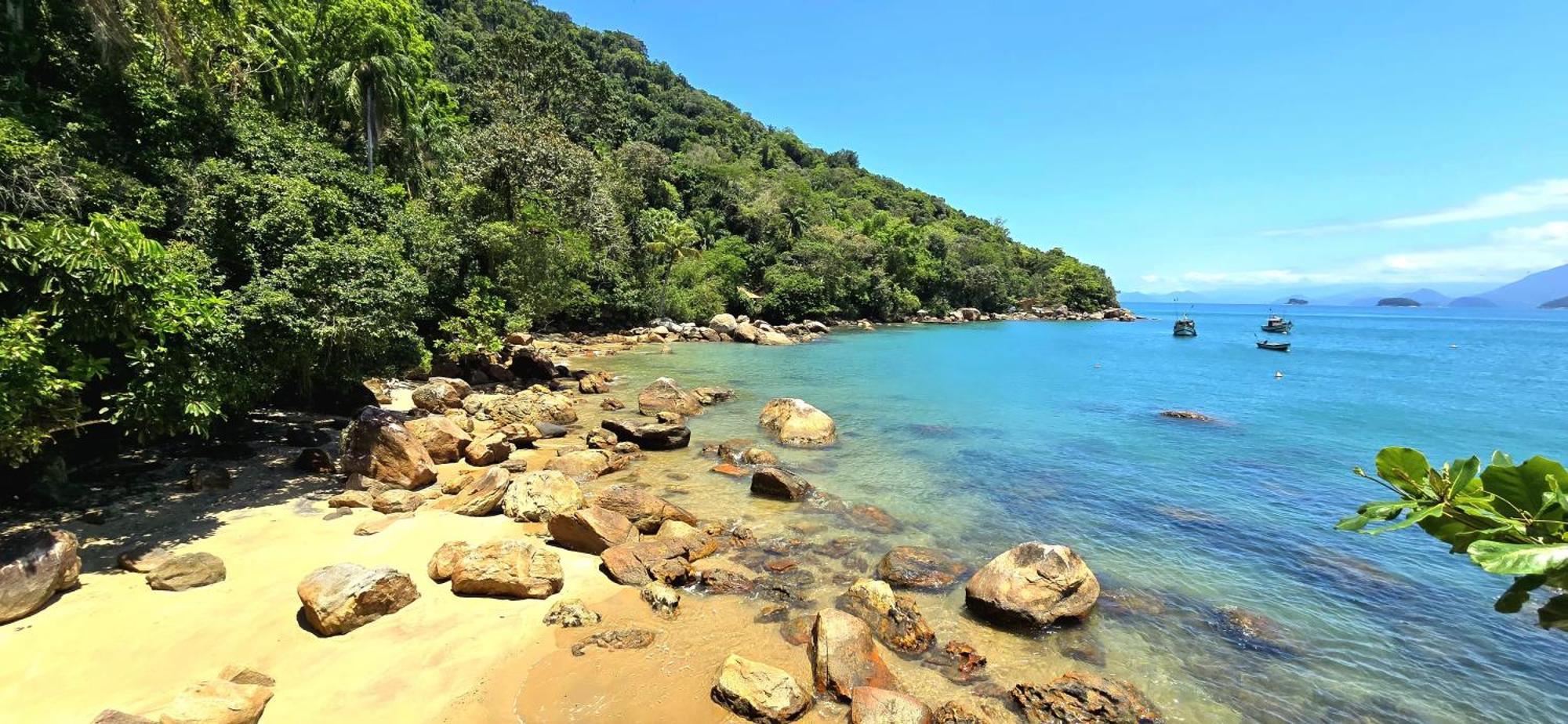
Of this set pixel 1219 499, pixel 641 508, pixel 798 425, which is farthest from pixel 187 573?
pixel 1219 499

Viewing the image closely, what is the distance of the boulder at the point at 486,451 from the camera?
47.1 feet

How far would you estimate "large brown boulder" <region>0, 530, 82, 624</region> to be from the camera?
7184 millimetres

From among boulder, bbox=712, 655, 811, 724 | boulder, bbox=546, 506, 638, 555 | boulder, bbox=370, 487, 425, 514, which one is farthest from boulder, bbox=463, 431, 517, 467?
boulder, bbox=712, 655, 811, 724

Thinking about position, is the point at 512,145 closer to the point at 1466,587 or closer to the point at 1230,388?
the point at 1466,587

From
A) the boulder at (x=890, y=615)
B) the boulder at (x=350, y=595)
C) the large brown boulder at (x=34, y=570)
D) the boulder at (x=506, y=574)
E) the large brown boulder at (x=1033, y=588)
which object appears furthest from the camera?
the large brown boulder at (x=1033, y=588)

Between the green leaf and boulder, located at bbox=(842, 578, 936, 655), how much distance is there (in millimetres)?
7037

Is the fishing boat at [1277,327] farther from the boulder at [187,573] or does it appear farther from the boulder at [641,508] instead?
the boulder at [187,573]

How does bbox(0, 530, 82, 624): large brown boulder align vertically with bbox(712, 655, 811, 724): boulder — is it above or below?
above

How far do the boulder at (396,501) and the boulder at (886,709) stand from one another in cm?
860

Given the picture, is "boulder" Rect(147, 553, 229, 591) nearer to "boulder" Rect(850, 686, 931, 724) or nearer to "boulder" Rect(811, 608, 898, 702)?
"boulder" Rect(811, 608, 898, 702)

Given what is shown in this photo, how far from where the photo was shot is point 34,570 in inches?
292

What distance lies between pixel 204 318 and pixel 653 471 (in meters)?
8.52

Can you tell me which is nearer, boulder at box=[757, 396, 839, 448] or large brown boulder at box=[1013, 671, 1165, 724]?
large brown boulder at box=[1013, 671, 1165, 724]

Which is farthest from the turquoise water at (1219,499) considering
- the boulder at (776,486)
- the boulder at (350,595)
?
the boulder at (350,595)
